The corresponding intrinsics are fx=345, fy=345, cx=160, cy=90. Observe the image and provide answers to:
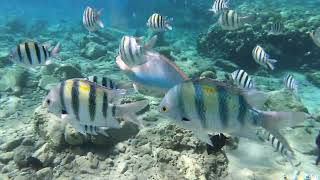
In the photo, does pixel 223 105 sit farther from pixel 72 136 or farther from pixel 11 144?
pixel 11 144

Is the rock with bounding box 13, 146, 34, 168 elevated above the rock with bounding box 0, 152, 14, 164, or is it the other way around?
the rock with bounding box 13, 146, 34, 168

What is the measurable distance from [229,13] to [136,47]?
14.9ft

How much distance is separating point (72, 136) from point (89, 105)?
2389 millimetres

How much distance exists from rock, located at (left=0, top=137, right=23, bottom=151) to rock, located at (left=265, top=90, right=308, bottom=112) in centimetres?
564

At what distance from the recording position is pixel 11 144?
6.49 m

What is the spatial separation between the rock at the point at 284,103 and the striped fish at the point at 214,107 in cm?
569

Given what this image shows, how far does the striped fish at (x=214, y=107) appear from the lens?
282 cm

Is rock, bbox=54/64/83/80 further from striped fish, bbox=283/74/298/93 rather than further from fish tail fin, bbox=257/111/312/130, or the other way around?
fish tail fin, bbox=257/111/312/130

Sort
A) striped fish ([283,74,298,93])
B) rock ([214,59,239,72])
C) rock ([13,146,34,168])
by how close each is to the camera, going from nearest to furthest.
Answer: rock ([13,146,34,168]), striped fish ([283,74,298,93]), rock ([214,59,239,72])

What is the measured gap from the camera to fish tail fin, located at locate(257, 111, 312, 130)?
2562mm

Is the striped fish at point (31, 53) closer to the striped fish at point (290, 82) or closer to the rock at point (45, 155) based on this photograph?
the rock at point (45, 155)

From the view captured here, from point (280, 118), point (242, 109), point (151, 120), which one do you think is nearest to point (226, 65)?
point (151, 120)

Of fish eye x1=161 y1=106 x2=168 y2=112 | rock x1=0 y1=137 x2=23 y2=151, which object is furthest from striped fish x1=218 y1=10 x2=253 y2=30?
fish eye x1=161 y1=106 x2=168 y2=112

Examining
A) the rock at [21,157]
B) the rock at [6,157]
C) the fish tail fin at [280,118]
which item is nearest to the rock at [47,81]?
the rock at [6,157]
